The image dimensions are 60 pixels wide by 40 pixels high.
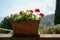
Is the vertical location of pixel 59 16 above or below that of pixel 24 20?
below

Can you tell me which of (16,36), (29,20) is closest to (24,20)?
(29,20)

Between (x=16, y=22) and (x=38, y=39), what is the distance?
0.54 metres

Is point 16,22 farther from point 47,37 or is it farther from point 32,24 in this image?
point 47,37

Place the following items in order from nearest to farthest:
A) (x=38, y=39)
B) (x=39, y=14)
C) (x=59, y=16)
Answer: (x=38, y=39), (x=39, y=14), (x=59, y=16)

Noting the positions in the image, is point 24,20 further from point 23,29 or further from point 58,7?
point 58,7

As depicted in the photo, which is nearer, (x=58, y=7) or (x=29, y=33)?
(x=29, y=33)

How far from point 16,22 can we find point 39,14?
21.0 inches

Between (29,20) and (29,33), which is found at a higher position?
(29,20)

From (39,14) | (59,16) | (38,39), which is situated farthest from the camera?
(59,16)

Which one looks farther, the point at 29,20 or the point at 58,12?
the point at 58,12

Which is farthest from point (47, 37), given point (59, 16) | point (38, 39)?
point (59, 16)

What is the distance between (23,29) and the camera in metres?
4.04

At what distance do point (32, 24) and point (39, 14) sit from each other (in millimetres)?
334

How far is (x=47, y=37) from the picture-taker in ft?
13.2
